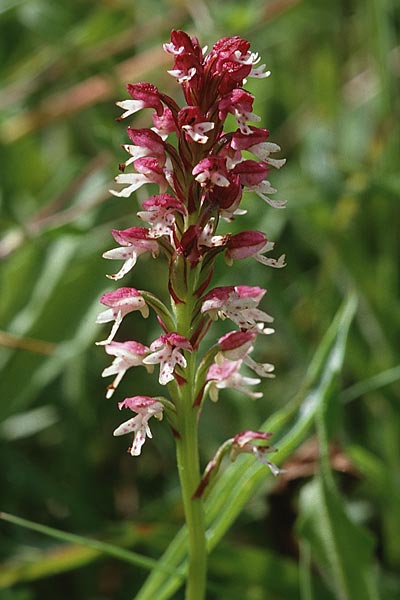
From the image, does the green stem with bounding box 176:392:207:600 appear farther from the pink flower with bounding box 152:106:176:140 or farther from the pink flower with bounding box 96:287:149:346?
the pink flower with bounding box 152:106:176:140

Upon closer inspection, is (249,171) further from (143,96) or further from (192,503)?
(192,503)

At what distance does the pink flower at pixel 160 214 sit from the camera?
76cm

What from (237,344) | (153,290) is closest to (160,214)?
(237,344)

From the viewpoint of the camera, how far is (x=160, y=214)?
0.76 metres

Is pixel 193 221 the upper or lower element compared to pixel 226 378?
upper

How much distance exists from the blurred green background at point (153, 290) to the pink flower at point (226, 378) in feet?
1.47

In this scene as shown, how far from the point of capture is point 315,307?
1640 mm

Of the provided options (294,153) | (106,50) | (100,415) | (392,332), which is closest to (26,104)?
(106,50)

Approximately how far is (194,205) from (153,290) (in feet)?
3.12

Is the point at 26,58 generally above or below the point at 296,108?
above

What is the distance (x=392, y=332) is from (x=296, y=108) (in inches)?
26.5

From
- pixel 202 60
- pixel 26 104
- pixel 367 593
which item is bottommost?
pixel 367 593

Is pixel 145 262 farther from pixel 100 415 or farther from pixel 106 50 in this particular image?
pixel 106 50

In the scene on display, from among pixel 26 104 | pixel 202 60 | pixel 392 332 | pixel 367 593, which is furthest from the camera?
pixel 26 104
